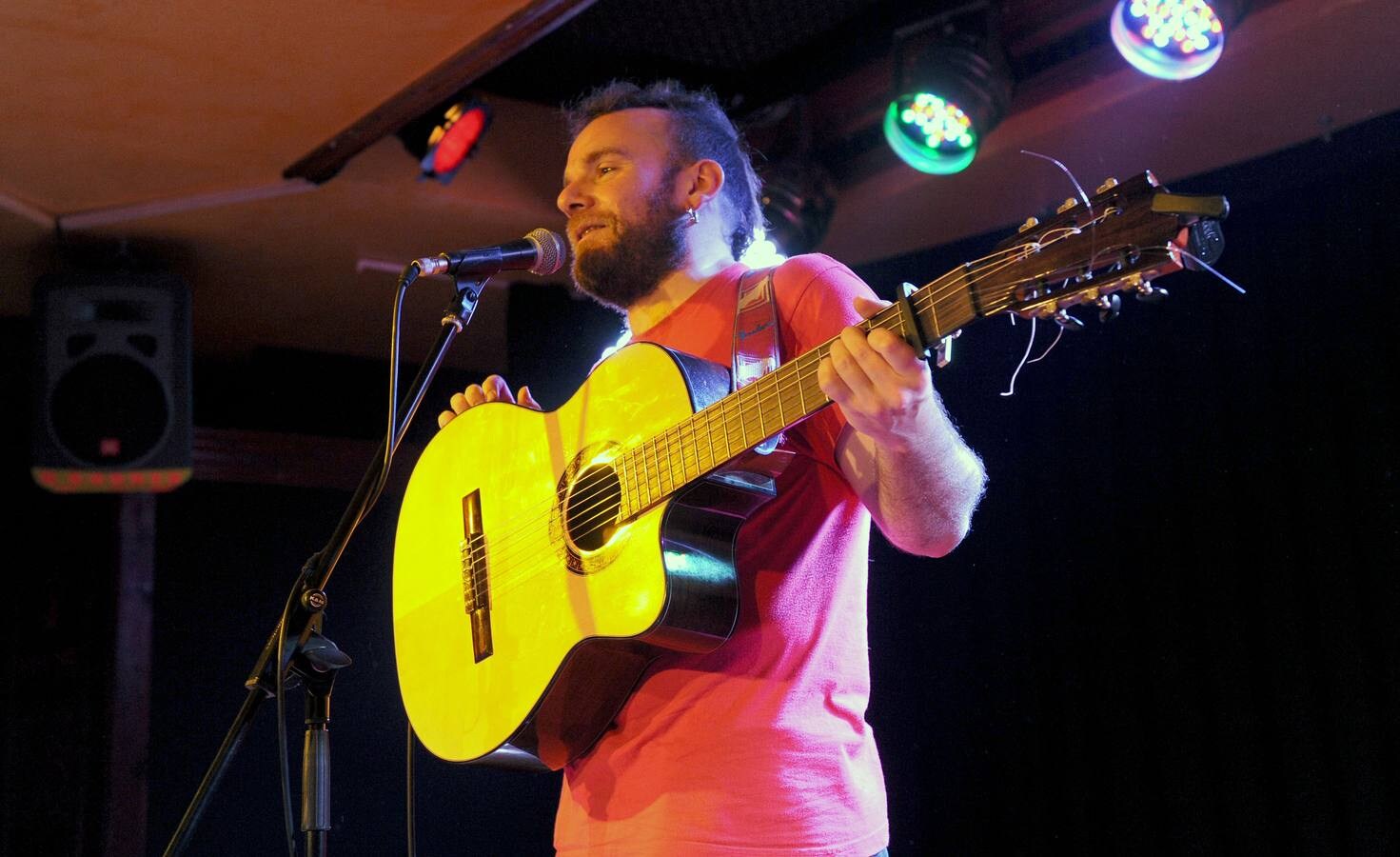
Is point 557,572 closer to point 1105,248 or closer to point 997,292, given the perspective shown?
point 997,292

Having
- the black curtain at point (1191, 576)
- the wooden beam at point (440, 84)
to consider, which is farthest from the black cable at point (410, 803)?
the black curtain at point (1191, 576)

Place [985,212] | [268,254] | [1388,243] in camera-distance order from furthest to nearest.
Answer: [268,254] → [985,212] → [1388,243]

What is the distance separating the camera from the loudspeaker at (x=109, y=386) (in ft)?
14.9

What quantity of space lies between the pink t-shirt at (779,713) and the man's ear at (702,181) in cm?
54

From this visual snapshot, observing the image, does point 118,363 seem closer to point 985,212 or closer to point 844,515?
point 985,212

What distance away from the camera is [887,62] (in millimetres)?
4137

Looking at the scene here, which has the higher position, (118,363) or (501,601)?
(118,363)

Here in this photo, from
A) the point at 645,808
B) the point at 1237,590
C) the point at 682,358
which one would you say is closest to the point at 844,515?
the point at 682,358

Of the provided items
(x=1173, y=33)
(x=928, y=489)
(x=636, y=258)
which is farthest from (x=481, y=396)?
(x=1173, y=33)

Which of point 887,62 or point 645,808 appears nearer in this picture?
point 645,808

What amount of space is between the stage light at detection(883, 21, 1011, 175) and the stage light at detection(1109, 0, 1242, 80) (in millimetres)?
413

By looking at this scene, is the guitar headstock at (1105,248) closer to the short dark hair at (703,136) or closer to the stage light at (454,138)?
the short dark hair at (703,136)

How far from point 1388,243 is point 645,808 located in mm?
2750

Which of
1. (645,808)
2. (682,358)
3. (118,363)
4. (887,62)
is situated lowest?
(645,808)
